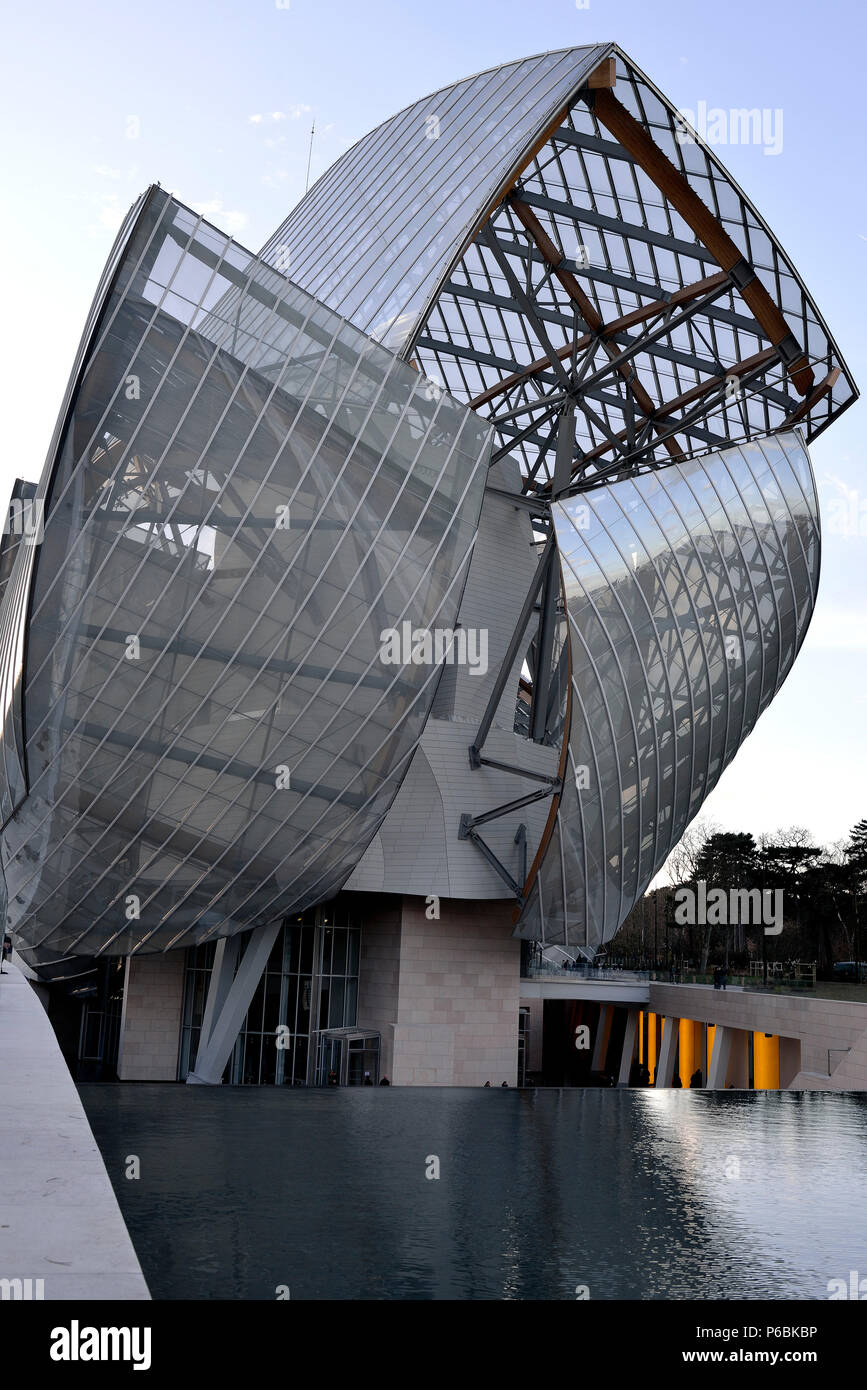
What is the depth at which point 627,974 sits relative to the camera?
1923 inches

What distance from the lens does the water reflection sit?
262 inches

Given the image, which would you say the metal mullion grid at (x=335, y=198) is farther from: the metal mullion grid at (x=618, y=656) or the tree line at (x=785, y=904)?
the tree line at (x=785, y=904)

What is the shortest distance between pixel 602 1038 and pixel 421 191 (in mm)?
43071

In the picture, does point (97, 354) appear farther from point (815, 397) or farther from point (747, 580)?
point (815, 397)

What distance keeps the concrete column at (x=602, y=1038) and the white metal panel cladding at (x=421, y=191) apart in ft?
134

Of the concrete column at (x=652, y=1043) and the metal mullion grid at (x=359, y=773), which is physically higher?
the metal mullion grid at (x=359, y=773)

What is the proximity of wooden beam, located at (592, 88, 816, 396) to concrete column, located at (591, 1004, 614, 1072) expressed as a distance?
36.1 meters

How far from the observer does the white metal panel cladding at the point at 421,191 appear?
1051 inches

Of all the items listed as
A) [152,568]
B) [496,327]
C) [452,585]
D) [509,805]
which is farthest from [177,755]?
[496,327]

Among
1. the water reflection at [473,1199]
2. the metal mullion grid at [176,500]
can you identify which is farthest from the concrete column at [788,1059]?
the metal mullion grid at [176,500]

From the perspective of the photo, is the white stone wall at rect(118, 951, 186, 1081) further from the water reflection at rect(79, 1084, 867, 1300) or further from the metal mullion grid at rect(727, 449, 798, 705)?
the water reflection at rect(79, 1084, 867, 1300)

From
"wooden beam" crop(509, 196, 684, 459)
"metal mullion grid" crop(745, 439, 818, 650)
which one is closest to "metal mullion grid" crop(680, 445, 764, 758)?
"metal mullion grid" crop(745, 439, 818, 650)
